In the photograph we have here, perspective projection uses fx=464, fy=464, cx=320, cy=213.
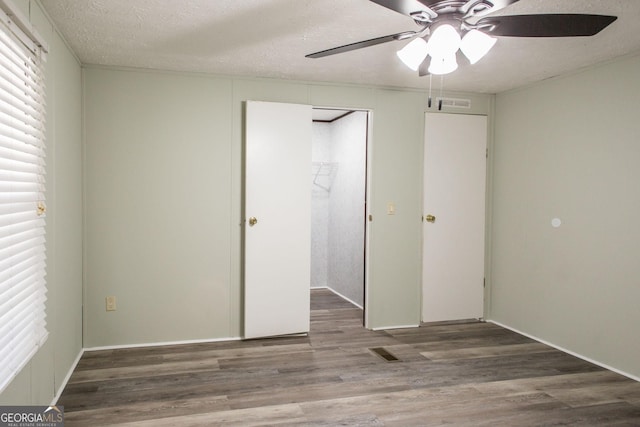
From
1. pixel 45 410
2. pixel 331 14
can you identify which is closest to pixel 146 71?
pixel 331 14

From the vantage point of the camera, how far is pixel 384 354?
376 cm

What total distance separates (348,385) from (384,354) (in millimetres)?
705

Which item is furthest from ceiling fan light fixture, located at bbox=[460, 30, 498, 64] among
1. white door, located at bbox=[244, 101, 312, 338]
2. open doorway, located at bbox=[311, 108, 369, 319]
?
open doorway, located at bbox=[311, 108, 369, 319]

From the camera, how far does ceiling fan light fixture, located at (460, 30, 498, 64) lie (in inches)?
81.4

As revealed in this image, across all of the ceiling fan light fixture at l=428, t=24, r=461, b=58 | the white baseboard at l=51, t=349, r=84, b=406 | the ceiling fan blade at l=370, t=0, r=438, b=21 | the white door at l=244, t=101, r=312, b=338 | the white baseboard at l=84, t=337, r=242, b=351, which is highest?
the ceiling fan blade at l=370, t=0, r=438, b=21

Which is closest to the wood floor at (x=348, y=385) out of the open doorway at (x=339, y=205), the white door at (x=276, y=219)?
the white door at (x=276, y=219)

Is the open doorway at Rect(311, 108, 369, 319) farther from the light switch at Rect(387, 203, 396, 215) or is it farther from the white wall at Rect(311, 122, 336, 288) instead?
the light switch at Rect(387, 203, 396, 215)

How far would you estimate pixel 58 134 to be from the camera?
2898 millimetres

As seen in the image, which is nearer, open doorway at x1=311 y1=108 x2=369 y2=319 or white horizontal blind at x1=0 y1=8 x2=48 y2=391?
white horizontal blind at x1=0 y1=8 x2=48 y2=391

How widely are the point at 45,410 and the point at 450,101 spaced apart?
411 centimetres

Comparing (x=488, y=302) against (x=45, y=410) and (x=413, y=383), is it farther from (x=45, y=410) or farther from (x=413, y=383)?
(x=45, y=410)

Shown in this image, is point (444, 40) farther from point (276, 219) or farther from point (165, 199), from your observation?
point (165, 199)

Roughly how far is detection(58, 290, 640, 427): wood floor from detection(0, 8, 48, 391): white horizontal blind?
727mm

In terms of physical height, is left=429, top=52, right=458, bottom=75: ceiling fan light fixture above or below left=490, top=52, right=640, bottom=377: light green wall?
above
